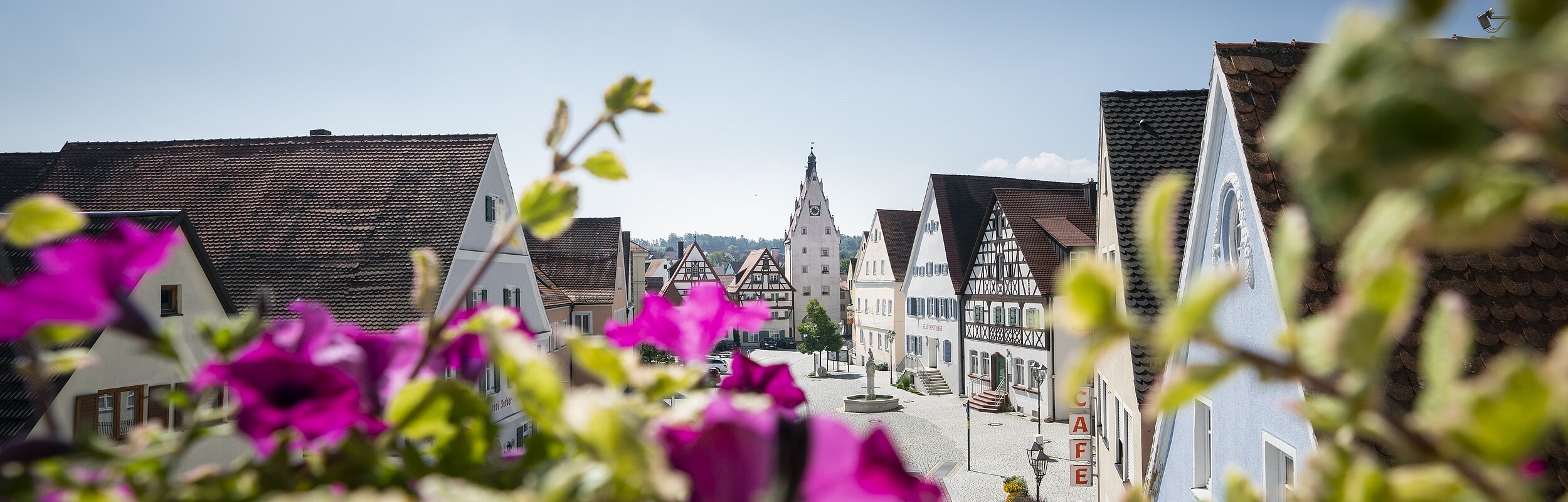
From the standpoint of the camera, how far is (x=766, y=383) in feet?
3.18

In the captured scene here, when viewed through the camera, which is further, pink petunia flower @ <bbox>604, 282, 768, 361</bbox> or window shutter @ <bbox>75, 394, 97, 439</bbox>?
window shutter @ <bbox>75, 394, 97, 439</bbox>

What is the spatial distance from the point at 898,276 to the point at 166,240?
134 ft

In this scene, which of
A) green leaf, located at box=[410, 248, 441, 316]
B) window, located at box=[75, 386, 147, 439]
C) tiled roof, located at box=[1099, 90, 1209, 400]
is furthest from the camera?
tiled roof, located at box=[1099, 90, 1209, 400]

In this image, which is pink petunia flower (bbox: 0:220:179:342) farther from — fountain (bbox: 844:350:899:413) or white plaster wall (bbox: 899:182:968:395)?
fountain (bbox: 844:350:899:413)

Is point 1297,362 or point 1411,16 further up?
point 1411,16

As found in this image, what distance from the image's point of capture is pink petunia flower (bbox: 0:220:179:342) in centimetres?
60

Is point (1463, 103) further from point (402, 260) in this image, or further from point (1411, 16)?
point (402, 260)

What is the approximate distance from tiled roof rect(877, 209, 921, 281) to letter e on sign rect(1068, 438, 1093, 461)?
25.3 m

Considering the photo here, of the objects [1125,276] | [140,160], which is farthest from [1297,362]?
[140,160]

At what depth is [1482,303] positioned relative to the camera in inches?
145

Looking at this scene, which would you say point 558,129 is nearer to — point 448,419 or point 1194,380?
point 448,419

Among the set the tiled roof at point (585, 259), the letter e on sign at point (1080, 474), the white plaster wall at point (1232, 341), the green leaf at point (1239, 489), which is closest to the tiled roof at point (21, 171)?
the tiled roof at point (585, 259)

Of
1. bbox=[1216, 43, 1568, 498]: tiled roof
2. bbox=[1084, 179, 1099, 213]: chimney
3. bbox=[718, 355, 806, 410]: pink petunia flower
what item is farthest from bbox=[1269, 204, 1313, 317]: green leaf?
bbox=[1084, 179, 1099, 213]: chimney

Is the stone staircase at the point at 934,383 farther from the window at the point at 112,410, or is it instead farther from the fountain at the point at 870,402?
the window at the point at 112,410
